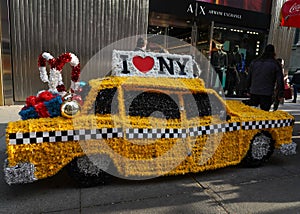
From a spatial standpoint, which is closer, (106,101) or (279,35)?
(106,101)

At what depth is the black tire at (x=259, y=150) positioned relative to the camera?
3.74m

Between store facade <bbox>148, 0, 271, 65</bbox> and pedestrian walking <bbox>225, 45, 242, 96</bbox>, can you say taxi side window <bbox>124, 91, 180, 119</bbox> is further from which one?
pedestrian walking <bbox>225, 45, 242, 96</bbox>

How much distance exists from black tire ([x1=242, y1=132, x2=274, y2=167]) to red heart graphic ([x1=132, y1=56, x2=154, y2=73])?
1.95 m

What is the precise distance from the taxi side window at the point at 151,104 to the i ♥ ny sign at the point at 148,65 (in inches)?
13.8

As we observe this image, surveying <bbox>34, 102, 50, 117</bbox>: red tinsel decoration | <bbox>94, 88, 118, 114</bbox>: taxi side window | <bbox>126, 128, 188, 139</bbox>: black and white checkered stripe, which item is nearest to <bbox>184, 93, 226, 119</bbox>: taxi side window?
<bbox>126, 128, 188, 139</bbox>: black and white checkered stripe

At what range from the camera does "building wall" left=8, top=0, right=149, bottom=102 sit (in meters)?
7.59

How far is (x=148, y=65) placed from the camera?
3.46 metres

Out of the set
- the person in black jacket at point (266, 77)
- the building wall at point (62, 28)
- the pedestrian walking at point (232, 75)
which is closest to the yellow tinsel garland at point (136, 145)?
the person in black jacket at point (266, 77)

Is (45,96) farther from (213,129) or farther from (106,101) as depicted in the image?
(213,129)

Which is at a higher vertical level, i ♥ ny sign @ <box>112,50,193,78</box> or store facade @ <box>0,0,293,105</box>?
store facade @ <box>0,0,293,105</box>

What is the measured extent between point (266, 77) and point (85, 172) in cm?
390

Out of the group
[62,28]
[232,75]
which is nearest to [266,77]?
[232,75]

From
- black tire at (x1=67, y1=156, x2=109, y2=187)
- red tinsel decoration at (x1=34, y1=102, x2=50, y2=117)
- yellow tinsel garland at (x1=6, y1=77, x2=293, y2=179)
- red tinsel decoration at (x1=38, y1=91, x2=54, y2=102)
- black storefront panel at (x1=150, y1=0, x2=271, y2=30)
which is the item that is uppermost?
black storefront panel at (x1=150, y1=0, x2=271, y2=30)

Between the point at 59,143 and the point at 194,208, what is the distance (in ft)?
5.65
